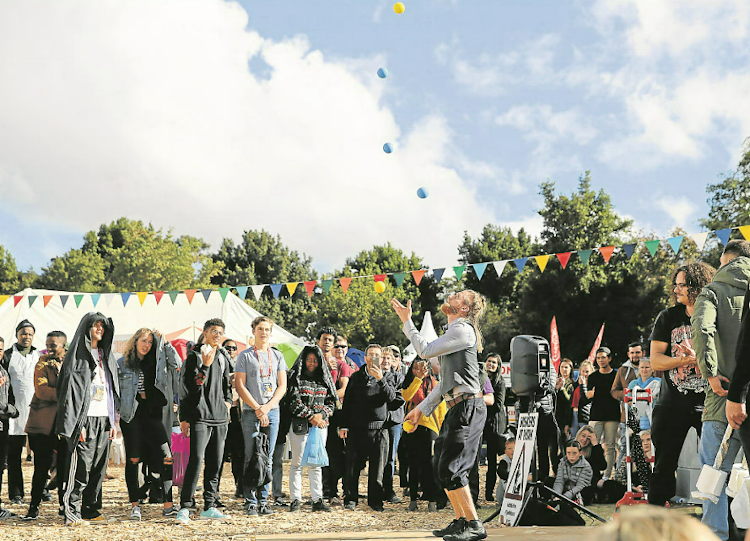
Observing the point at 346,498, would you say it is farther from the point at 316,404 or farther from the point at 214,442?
the point at 214,442

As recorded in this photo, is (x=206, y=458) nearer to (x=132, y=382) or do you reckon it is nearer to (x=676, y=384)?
(x=132, y=382)

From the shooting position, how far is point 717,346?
14.2ft

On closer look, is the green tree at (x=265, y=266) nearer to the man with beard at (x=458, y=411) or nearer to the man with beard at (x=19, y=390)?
the man with beard at (x=19, y=390)

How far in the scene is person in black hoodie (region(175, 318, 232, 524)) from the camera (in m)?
6.81

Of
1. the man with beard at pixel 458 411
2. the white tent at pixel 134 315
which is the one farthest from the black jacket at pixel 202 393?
the white tent at pixel 134 315

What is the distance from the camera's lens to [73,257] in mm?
45781

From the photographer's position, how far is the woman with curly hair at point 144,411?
7184 millimetres

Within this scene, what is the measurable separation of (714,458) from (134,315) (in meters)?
20.0

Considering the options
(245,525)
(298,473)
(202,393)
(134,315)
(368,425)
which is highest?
(134,315)

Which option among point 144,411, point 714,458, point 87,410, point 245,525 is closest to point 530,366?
point 714,458

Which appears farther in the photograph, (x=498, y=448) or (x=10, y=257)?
(x=10, y=257)

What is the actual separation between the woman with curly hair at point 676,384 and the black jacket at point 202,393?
160 inches

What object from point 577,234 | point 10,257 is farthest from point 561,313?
point 10,257

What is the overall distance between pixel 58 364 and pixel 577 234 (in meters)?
31.4
